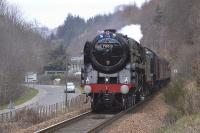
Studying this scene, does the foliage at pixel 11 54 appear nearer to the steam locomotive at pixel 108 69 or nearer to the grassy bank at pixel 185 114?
the steam locomotive at pixel 108 69

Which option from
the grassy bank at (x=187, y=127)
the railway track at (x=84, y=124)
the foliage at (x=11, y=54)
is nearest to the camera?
the grassy bank at (x=187, y=127)

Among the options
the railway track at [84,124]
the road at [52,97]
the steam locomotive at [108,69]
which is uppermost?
the steam locomotive at [108,69]

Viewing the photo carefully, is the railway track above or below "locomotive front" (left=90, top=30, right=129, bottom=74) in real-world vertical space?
below

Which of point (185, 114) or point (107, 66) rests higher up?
point (107, 66)

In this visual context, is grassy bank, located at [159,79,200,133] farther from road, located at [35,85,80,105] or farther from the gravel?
road, located at [35,85,80,105]

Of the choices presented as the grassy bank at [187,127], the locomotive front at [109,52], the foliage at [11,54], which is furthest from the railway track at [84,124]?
the foliage at [11,54]

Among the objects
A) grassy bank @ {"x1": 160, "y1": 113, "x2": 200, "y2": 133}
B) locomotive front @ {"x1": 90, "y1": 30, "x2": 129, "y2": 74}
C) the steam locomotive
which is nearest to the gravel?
grassy bank @ {"x1": 160, "y1": 113, "x2": 200, "y2": 133}

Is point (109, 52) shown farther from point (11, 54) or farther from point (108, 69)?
point (11, 54)

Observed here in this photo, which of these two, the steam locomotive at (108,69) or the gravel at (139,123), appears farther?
the steam locomotive at (108,69)

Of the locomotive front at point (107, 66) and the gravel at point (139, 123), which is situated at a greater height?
the locomotive front at point (107, 66)

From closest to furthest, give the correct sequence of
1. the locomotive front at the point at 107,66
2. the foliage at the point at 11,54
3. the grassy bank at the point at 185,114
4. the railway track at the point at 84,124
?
1. the grassy bank at the point at 185,114
2. the railway track at the point at 84,124
3. the locomotive front at the point at 107,66
4. the foliage at the point at 11,54

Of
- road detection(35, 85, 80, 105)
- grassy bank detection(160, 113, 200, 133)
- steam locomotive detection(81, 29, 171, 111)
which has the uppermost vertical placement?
steam locomotive detection(81, 29, 171, 111)

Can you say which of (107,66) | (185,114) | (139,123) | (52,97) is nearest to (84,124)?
(139,123)

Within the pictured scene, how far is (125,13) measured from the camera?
209 feet
